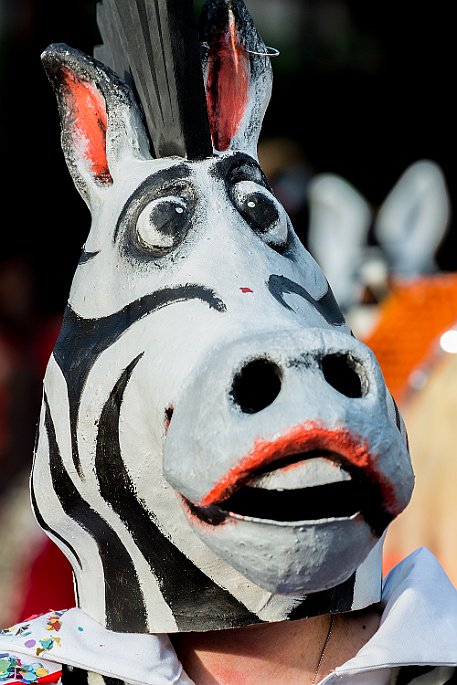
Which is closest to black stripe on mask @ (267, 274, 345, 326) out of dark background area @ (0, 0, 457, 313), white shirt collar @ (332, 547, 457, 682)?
white shirt collar @ (332, 547, 457, 682)

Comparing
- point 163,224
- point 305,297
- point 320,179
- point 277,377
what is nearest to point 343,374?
point 277,377

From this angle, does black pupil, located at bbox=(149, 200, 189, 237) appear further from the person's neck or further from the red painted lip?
the person's neck

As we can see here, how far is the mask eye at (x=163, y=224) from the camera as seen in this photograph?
141 cm

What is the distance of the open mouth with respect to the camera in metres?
1.20

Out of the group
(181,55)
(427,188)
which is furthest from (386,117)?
(181,55)

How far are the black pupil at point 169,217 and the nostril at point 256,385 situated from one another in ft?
0.81

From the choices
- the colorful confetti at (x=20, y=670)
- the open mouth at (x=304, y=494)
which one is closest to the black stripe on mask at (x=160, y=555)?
the open mouth at (x=304, y=494)

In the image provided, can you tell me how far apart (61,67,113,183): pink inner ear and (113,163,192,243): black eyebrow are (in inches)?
3.3

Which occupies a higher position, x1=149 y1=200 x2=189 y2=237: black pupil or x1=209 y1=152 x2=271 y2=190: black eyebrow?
x1=209 y1=152 x2=271 y2=190: black eyebrow

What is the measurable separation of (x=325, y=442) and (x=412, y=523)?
54.3 inches

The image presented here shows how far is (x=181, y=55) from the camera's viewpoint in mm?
1451

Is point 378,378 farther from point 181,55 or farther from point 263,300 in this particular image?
point 181,55

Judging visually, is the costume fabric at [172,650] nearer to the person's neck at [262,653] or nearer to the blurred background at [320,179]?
the person's neck at [262,653]

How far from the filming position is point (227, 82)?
153 cm
